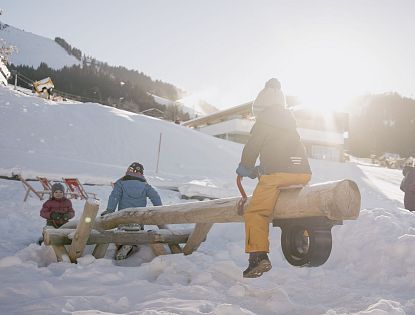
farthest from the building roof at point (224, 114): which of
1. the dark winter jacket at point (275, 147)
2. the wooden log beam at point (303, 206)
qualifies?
the dark winter jacket at point (275, 147)

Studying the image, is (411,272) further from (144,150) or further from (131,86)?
(131,86)

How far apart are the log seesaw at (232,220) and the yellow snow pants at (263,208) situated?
77 mm

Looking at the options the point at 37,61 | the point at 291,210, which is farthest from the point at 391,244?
the point at 37,61

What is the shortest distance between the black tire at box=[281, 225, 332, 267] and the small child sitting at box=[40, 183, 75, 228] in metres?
5.24

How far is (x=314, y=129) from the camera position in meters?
44.1

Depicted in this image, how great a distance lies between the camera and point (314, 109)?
45.1m

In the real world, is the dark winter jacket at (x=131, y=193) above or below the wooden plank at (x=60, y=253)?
above

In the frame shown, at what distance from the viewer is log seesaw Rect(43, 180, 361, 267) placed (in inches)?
121

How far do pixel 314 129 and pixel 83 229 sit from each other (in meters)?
41.7

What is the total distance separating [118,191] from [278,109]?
3555mm

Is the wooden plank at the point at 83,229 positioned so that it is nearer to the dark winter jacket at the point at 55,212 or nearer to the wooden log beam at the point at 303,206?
the wooden log beam at the point at 303,206

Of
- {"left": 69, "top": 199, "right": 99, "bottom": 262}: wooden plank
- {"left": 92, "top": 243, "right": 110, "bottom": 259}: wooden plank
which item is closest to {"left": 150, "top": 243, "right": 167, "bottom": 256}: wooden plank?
{"left": 92, "top": 243, "right": 110, "bottom": 259}: wooden plank

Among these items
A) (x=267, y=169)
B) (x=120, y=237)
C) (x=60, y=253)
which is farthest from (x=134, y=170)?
(x=267, y=169)

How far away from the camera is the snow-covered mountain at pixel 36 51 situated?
11746 centimetres
